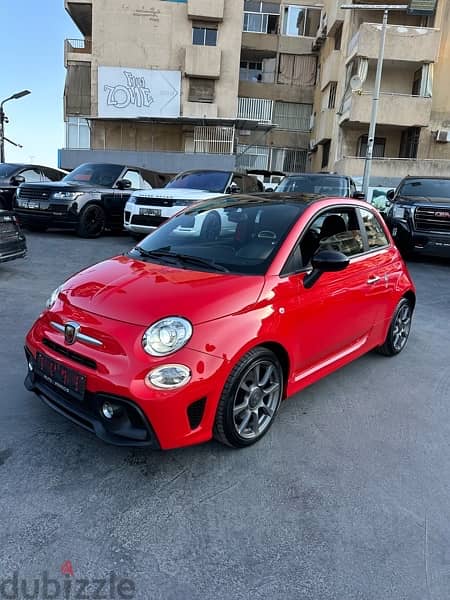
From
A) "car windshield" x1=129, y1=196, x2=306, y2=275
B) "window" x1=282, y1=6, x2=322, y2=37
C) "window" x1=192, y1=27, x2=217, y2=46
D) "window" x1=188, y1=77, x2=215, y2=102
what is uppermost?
"window" x1=282, y1=6, x2=322, y2=37

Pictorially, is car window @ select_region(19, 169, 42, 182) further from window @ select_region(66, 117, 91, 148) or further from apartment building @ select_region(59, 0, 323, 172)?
window @ select_region(66, 117, 91, 148)

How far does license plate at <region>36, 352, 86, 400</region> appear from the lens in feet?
8.71

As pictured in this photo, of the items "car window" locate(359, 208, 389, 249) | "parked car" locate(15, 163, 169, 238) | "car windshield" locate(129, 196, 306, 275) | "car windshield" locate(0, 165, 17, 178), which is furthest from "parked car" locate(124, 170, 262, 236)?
"car windshield" locate(129, 196, 306, 275)

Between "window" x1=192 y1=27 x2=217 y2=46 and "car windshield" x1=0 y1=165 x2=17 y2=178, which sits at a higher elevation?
"window" x1=192 y1=27 x2=217 y2=46

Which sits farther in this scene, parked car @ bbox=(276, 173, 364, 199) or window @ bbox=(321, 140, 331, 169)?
window @ bbox=(321, 140, 331, 169)

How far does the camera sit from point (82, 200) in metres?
10.4

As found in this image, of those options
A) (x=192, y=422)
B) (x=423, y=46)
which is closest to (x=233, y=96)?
(x=423, y=46)

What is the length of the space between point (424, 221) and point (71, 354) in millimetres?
8875

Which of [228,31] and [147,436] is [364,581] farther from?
[228,31]

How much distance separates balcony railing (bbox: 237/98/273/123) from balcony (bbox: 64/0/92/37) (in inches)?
405

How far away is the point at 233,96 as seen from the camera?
27562 millimetres

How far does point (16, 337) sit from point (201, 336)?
111 inches

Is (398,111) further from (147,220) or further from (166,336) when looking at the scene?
(166,336)

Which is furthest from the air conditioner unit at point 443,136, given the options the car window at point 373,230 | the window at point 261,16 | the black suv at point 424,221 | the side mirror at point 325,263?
the side mirror at point 325,263
